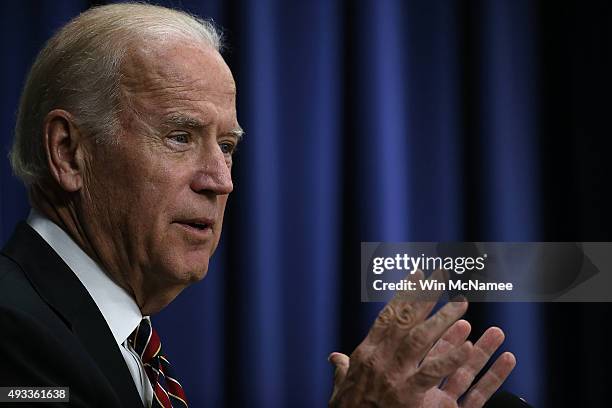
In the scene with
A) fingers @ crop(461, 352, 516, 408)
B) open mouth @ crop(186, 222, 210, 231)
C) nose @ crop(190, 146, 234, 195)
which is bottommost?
fingers @ crop(461, 352, 516, 408)

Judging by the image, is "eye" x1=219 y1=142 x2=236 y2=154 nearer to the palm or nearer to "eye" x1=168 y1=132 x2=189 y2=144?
"eye" x1=168 y1=132 x2=189 y2=144

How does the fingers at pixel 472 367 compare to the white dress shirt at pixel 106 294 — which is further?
the white dress shirt at pixel 106 294

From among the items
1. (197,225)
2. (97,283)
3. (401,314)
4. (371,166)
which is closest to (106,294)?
(97,283)

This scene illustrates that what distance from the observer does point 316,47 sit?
81.1 inches

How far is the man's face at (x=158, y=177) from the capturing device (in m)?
1.04

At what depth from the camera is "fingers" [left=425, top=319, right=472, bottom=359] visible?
0.91 m

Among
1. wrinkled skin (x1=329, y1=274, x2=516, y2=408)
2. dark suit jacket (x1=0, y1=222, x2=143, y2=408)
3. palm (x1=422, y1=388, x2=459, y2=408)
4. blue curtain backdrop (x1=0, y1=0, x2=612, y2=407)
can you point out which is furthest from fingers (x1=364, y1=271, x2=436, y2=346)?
blue curtain backdrop (x1=0, y1=0, x2=612, y2=407)

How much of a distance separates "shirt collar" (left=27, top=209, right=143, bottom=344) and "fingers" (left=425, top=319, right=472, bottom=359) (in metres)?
0.40

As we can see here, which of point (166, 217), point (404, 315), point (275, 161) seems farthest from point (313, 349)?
point (404, 315)

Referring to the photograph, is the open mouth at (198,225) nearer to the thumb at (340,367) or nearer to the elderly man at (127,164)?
the elderly man at (127,164)

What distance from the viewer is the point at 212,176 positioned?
41.8 inches

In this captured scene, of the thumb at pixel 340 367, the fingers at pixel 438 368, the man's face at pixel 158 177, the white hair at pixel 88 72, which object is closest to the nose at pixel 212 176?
the man's face at pixel 158 177

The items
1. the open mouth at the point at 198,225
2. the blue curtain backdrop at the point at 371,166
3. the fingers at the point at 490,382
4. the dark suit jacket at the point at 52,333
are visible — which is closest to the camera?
the dark suit jacket at the point at 52,333

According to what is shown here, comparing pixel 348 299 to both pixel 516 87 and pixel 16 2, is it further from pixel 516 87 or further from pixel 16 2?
pixel 16 2
